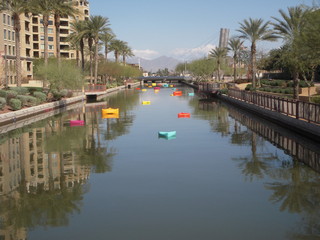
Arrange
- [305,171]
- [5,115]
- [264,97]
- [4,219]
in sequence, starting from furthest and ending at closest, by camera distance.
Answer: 1. [264,97]
2. [5,115]
3. [305,171]
4. [4,219]

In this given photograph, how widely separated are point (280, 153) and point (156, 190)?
27.4 feet

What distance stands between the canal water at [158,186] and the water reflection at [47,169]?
4 cm

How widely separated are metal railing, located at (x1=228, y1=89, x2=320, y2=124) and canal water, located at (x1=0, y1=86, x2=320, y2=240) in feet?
4.32

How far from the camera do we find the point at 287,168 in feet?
54.1

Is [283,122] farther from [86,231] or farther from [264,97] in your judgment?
[86,231]

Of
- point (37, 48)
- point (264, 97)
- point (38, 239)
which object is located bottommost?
point (38, 239)

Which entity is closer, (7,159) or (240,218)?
(240,218)

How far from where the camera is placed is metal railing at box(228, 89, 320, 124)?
22128 mm

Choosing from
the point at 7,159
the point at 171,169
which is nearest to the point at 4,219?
the point at 171,169

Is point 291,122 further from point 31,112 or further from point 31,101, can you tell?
point 31,101

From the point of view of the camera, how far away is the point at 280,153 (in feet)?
64.4

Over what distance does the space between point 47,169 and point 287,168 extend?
360 inches

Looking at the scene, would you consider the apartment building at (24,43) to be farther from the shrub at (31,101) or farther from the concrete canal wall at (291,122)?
the concrete canal wall at (291,122)

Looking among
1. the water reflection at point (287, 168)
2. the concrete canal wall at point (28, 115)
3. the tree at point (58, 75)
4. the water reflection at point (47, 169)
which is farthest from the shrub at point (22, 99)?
the water reflection at point (287, 168)
